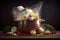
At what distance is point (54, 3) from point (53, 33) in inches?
19.1

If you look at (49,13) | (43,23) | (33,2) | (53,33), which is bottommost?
(53,33)

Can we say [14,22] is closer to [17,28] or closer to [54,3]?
[17,28]

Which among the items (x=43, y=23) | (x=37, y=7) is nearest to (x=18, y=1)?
(x=37, y=7)

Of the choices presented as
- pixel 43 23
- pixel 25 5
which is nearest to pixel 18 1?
pixel 25 5

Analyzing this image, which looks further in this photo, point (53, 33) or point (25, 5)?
point (25, 5)

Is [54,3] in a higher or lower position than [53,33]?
higher

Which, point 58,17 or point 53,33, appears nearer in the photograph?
point 53,33

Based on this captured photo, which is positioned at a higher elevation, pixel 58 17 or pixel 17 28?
pixel 58 17

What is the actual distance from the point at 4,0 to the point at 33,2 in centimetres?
42

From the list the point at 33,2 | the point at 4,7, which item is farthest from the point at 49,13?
the point at 4,7

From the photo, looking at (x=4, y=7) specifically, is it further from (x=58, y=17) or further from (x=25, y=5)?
(x=58, y=17)

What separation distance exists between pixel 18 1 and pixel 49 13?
488mm

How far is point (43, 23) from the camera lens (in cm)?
233

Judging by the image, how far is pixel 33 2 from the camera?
7.64 ft
